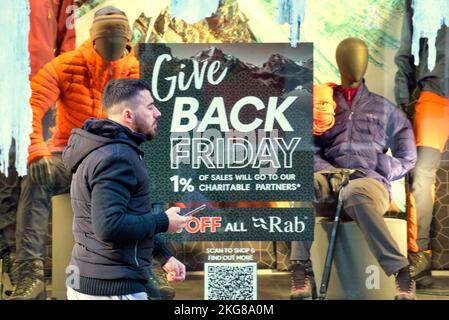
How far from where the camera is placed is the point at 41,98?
5027mm

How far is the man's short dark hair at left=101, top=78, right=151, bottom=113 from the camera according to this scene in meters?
4.50

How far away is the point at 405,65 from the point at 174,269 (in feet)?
6.52

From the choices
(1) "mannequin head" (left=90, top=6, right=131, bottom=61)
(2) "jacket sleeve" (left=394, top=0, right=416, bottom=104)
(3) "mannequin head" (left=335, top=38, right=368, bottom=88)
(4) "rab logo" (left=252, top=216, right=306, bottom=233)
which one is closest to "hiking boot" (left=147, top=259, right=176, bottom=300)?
(4) "rab logo" (left=252, top=216, right=306, bottom=233)

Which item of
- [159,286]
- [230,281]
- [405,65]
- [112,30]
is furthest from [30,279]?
[405,65]

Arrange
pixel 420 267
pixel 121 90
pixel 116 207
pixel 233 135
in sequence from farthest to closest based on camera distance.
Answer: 1. pixel 420 267
2. pixel 233 135
3. pixel 121 90
4. pixel 116 207

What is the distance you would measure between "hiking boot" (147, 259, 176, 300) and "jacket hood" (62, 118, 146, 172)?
1030 mm

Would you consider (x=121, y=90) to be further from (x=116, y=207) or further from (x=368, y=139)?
(x=368, y=139)

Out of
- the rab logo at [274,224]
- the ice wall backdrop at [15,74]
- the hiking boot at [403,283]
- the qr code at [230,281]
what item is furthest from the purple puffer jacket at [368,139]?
the ice wall backdrop at [15,74]

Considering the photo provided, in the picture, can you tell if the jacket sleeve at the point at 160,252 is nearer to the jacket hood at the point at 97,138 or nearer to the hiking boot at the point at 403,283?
the jacket hood at the point at 97,138

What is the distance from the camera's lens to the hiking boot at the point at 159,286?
16.4 feet

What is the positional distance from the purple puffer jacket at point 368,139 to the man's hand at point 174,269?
1109 millimetres

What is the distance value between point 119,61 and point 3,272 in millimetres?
1560

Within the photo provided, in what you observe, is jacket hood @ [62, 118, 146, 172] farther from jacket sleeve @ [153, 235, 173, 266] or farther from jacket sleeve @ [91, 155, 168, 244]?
jacket sleeve @ [153, 235, 173, 266]
